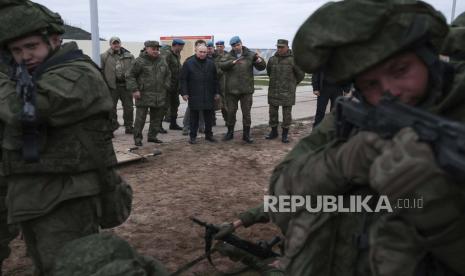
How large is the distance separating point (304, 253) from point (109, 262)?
32.9 inches

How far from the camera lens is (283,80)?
25.6ft

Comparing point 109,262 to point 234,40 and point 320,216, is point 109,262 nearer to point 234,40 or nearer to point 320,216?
point 320,216

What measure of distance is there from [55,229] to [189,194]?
2.79m

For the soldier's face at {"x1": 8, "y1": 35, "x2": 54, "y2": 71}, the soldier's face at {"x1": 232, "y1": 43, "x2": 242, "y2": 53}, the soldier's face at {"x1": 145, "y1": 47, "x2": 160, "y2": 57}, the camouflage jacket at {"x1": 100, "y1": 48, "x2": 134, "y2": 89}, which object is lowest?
the camouflage jacket at {"x1": 100, "y1": 48, "x2": 134, "y2": 89}

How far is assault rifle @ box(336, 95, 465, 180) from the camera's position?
2.89ft

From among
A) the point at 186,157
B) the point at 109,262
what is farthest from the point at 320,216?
the point at 186,157

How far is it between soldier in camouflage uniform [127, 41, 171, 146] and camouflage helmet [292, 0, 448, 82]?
6.24m

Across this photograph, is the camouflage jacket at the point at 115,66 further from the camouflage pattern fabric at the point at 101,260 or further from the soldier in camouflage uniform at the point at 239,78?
the camouflage pattern fabric at the point at 101,260

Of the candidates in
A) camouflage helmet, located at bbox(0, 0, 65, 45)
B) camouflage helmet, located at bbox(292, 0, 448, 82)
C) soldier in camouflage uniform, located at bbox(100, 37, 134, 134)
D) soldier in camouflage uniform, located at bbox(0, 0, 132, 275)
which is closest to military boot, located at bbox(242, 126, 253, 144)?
soldier in camouflage uniform, located at bbox(100, 37, 134, 134)

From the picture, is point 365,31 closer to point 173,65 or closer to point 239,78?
point 239,78

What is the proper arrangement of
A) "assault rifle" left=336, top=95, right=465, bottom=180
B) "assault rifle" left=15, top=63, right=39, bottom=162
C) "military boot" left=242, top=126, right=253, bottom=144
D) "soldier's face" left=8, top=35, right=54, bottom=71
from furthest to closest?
"military boot" left=242, top=126, right=253, bottom=144 < "soldier's face" left=8, top=35, right=54, bottom=71 < "assault rifle" left=15, top=63, right=39, bottom=162 < "assault rifle" left=336, top=95, right=465, bottom=180

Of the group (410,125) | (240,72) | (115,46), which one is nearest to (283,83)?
(240,72)

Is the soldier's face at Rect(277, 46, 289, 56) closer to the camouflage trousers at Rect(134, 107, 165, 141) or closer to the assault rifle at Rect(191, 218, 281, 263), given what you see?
the camouflage trousers at Rect(134, 107, 165, 141)

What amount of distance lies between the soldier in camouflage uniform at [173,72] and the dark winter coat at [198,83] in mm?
715
